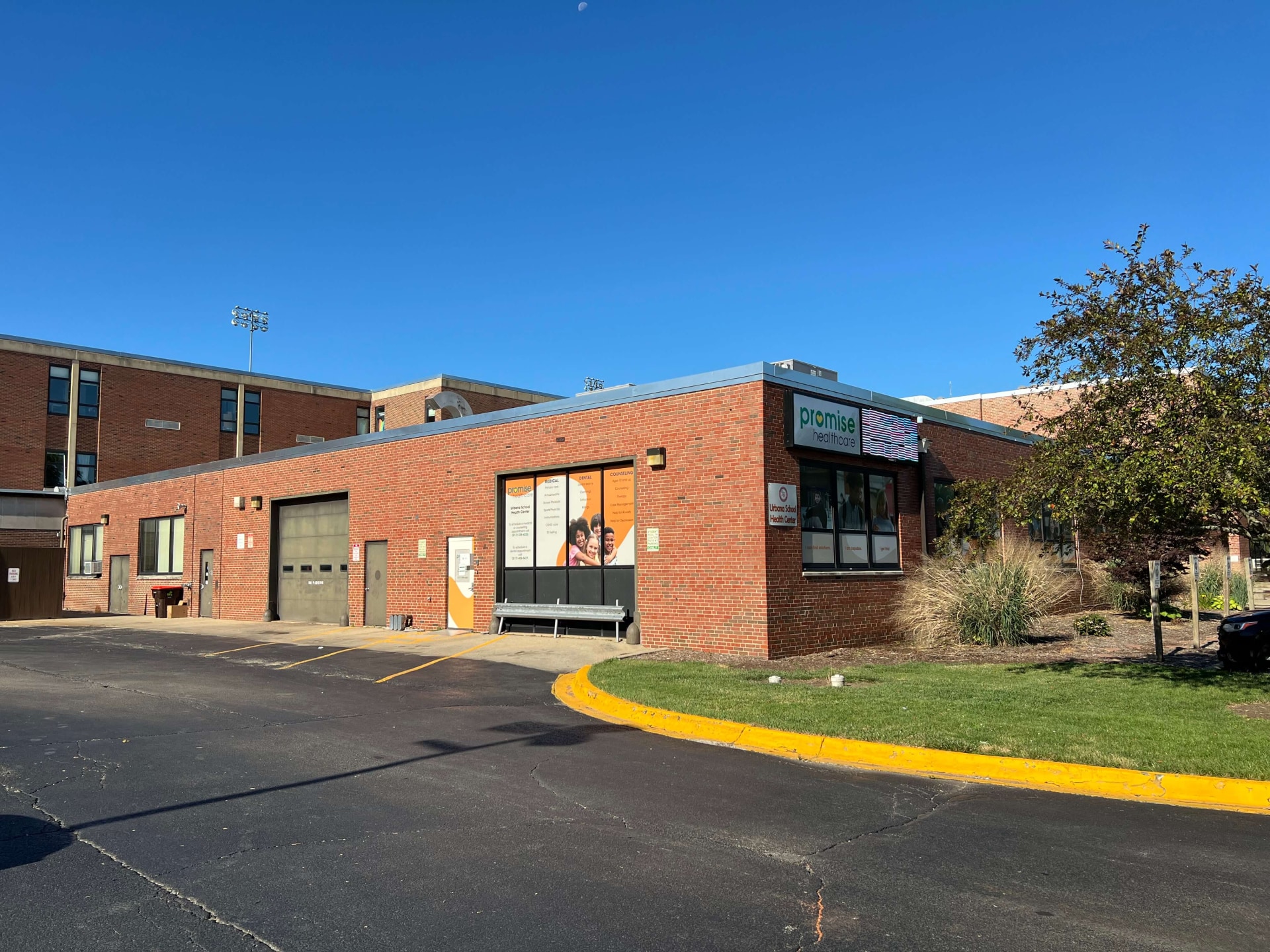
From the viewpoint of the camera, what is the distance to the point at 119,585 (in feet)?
113

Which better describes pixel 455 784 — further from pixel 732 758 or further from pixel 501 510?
pixel 501 510

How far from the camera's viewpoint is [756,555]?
52.8 feet

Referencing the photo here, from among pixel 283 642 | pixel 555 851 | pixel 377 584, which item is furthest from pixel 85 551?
pixel 555 851

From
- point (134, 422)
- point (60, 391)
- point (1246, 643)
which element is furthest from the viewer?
point (134, 422)

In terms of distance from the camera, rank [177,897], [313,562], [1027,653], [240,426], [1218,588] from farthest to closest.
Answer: [240,426] → [1218,588] → [313,562] → [1027,653] → [177,897]

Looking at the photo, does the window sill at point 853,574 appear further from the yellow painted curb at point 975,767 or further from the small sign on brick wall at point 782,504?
the yellow painted curb at point 975,767

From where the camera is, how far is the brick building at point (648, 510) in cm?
1653

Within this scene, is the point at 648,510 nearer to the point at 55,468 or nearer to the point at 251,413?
the point at 55,468

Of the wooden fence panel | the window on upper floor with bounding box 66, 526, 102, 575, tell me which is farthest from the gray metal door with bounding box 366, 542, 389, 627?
the window on upper floor with bounding box 66, 526, 102, 575

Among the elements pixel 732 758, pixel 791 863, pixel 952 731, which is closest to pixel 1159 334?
pixel 952 731

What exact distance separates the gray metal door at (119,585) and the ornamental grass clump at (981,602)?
28199 mm

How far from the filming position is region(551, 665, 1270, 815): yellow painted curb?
282 inches

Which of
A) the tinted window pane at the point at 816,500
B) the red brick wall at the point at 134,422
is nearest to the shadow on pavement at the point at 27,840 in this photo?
the tinted window pane at the point at 816,500

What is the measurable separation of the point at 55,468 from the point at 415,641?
3320cm
